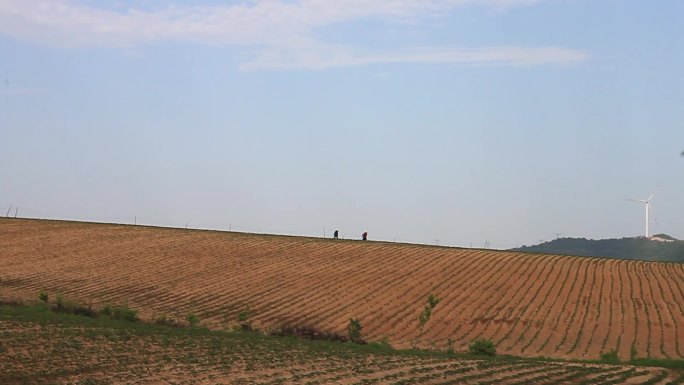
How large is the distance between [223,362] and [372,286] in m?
27.1

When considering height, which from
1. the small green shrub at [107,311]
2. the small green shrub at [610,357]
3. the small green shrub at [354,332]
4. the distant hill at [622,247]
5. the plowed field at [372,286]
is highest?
the distant hill at [622,247]

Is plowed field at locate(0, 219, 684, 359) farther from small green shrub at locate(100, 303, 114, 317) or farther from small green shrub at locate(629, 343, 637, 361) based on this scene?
small green shrub at locate(100, 303, 114, 317)

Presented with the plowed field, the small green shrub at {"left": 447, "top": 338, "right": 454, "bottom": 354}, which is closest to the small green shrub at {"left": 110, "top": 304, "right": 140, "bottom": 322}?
the plowed field

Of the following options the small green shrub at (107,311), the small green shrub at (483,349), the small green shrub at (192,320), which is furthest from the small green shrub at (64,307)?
the small green shrub at (483,349)

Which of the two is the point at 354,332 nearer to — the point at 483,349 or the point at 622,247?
the point at 483,349

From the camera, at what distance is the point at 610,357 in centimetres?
3503

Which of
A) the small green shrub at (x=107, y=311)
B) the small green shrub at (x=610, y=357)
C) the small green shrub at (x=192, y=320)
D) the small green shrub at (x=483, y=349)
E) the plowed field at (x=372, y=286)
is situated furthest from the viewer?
the plowed field at (x=372, y=286)

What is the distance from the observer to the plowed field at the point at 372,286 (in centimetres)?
4231

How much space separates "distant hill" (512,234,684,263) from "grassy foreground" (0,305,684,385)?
7321 centimetres

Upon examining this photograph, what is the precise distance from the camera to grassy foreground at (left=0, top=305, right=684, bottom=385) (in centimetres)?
2302

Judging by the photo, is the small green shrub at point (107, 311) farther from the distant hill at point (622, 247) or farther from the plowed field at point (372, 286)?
the distant hill at point (622, 247)

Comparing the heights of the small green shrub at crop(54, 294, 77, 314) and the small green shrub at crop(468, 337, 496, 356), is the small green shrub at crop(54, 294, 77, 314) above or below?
above

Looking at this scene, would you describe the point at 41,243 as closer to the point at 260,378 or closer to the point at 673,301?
the point at 673,301

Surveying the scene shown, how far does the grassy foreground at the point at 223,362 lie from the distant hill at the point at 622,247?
7321 centimetres
